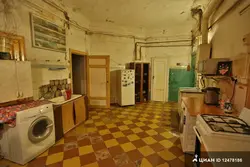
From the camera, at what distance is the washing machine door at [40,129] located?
2023mm

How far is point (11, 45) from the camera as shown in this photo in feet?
7.01

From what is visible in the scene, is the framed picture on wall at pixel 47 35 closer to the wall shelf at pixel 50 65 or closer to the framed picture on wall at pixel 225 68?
the wall shelf at pixel 50 65

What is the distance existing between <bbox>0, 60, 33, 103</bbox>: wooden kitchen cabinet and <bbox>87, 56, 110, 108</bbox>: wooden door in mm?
2336

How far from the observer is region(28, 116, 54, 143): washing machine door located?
2.02 metres

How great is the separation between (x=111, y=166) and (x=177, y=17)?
15.0 ft

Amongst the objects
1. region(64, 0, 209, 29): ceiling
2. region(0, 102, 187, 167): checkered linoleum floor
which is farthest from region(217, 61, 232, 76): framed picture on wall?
region(64, 0, 209, 29): ceiling

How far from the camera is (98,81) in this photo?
4578 millimetres

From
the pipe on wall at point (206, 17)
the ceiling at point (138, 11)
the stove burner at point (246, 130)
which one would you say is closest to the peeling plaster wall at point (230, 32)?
the pipe on wall at point (206, 17)

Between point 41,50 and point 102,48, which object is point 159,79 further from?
point 41,50

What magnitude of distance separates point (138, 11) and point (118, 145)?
367 centimetres

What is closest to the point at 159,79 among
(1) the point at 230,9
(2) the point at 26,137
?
(1) the point at 230,9

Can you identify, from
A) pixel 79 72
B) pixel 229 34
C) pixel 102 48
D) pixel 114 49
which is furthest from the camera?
pixel 114 49

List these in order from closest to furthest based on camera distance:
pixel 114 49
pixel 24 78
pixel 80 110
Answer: pixel 24 78
pixel 80 110
pixel 114 49

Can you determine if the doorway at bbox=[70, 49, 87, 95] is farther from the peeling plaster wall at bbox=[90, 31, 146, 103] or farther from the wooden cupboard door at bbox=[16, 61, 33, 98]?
the wooden cupboard door at bbox=[16, 61, 33, 98]
